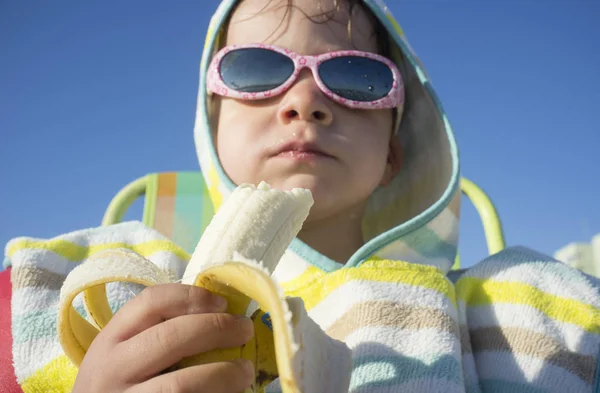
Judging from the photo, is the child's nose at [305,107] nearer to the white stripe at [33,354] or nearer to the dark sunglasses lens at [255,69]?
the dark sunglasses lens at [255,69]

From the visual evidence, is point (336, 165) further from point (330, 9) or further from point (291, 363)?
point (291, 363)

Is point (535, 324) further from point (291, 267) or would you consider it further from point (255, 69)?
point (255, 69)

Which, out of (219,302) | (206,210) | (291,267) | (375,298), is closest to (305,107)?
(291,267)

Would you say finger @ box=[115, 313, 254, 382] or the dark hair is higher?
the dark hair

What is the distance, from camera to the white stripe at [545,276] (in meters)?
1.36

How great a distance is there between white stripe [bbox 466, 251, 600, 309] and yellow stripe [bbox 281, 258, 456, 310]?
0.57 feet

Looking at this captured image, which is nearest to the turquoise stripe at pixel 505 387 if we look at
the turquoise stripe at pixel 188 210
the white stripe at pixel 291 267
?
the white stripe at pixel 291 267

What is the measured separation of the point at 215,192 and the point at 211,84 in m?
0.35

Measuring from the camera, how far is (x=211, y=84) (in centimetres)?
180

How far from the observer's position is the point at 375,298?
4.00 feet

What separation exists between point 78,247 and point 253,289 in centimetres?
101

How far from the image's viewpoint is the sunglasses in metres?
1.62

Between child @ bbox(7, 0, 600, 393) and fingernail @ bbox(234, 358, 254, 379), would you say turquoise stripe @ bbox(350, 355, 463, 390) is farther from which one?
fingernail @ bbox(234, 358, 254, 379)

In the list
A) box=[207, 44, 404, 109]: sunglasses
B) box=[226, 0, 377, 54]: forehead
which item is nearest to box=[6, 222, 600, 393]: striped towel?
box=[207, 44, 404, 109]: sunglasses
